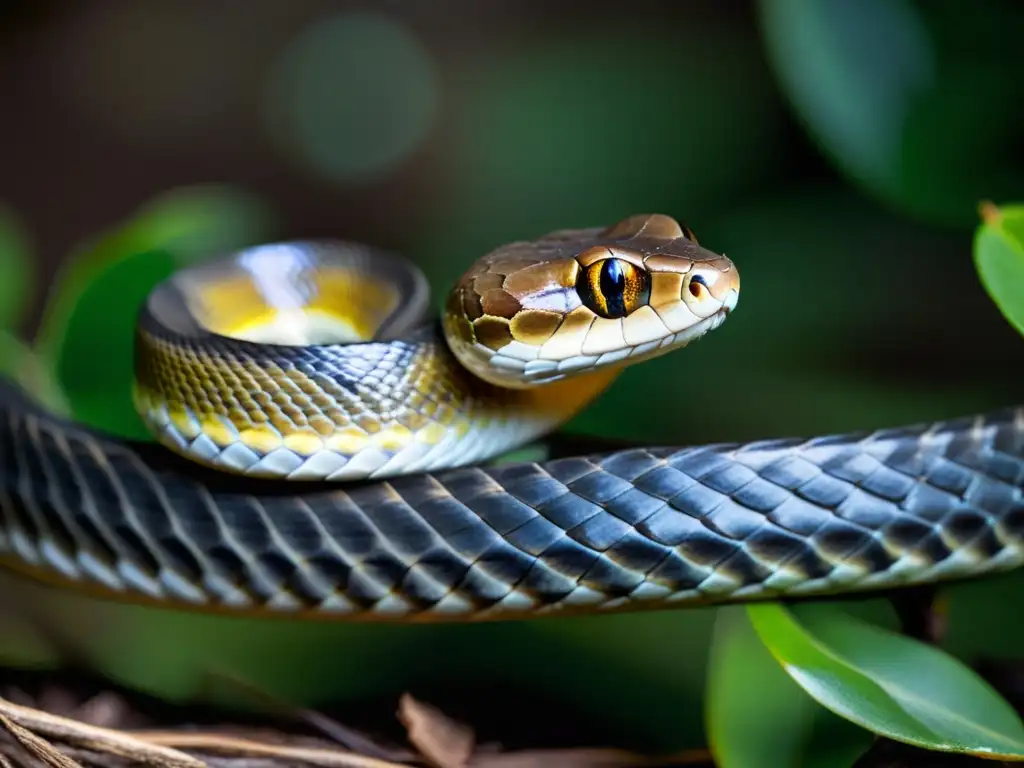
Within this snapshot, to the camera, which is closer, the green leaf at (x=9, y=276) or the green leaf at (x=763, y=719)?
the green leaf at (x=763, y=719)

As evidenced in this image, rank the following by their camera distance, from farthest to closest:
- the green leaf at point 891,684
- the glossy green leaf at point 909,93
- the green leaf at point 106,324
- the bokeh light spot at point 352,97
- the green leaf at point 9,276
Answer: the bokeh light spot at point 352,97 < the green leaf at point 9,276 < the glossy green leaf at point 909,93 < the green leaf at point 106,324 < the green leaf at point 891,684

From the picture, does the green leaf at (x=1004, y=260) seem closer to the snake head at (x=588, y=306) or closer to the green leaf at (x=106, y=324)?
the snake head at (x=588, y=306)

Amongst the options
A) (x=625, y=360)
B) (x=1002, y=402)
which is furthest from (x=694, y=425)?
(x=625, y=360)

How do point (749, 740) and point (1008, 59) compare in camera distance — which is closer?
point (749, 740)

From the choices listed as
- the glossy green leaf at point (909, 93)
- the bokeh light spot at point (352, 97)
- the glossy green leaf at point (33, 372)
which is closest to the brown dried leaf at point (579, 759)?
the glossy green leaf at point (33, 372)

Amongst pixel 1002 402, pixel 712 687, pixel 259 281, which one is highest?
pixel 259 281

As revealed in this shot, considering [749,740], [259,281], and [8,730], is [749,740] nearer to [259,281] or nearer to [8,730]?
[8,730]

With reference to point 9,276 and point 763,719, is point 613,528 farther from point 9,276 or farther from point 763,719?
point 9,276

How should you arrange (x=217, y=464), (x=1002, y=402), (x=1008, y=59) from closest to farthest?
(x=217, y=464) → (x=1008, y=59) → (x=1002, y=402)

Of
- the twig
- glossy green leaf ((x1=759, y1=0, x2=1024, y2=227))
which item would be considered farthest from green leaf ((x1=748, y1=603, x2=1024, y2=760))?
glossy green leaf ((x1=759, y1=0, x2=1024, y2=227))
